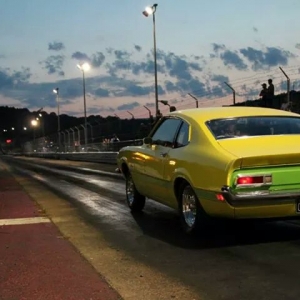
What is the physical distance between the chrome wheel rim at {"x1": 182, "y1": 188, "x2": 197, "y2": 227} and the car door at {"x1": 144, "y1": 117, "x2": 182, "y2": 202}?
23.5 inches

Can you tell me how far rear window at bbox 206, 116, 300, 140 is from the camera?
7062 mm

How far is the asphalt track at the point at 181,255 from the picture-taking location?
16.1 feet

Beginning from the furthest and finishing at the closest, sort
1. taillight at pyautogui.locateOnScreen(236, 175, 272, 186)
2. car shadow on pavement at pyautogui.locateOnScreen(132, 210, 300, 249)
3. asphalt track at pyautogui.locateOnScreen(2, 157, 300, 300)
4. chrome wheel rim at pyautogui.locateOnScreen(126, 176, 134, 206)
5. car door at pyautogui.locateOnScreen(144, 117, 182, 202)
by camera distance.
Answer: chrome wheel rim at pyautogui.locateOnScreen(126, 176, 134, 206) < car door at pyautogui.locateOnScreen(144, 117, 182, 202) < car shadow on pavement at pyautogui.locateOnScreen(132, 210, 300, 249) < taillight at pyautogui.locateOnScreen(236, 175, 272, 186) < asphalt track at pyautogui.locateOnScreen(2, 157, 300, 300)

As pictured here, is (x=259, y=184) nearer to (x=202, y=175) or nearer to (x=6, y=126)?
(x=202, y=175)

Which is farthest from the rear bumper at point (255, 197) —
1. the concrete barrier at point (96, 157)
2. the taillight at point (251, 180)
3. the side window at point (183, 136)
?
the concrete barrier at point (96, 157)

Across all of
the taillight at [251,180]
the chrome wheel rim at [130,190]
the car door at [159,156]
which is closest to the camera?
the taillight at [251,180]

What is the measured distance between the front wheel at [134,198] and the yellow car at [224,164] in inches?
35.0

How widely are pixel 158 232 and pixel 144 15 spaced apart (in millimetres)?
30921

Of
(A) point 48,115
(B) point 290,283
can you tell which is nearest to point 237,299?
(B) point 290,283

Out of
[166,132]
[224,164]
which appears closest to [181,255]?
[224,164]

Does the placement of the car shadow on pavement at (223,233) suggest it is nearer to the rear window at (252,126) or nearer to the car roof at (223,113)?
the rear window at (252,126)

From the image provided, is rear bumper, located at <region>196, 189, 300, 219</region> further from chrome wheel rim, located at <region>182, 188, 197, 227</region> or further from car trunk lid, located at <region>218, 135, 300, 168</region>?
chrome wheel rim, located at <region>182, 188, 197, 227</region>

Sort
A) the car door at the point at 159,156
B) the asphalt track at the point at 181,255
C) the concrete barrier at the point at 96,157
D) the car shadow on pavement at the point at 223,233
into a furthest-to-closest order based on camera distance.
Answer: the concrete barrier at the point at 96,157 < the car door at the point at 159,156 < the car shadow on pavement at the point at 223,233 < the asphalt track at the point at 181,255

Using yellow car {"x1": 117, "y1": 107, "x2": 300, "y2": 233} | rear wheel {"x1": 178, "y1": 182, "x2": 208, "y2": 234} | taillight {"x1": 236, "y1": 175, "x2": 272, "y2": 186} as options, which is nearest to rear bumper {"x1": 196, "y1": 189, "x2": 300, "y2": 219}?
yellow car {"x1": 117, "y1": 107, "x2": 300, "y2": 233}
